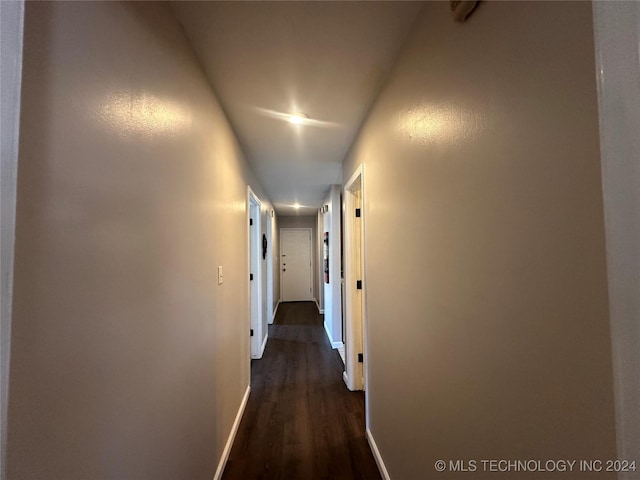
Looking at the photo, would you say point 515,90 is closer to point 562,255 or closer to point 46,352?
point 562,255

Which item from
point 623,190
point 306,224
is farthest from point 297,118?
point 306,224

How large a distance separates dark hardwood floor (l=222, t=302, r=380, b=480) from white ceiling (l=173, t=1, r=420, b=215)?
2.35 metres

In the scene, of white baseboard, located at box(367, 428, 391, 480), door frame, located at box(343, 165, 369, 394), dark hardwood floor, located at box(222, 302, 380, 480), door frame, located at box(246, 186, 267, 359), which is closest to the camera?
white baseboard, located at box(367, 428, 391, 480)

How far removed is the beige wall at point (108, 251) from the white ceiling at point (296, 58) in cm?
18

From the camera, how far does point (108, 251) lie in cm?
62

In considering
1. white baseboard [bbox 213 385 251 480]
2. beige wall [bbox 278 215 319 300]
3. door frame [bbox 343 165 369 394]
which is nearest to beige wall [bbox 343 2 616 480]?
white baseboard [bbox 213 385 251 480]

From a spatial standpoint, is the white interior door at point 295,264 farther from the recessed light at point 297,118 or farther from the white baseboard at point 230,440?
the recessed light at point 297,118

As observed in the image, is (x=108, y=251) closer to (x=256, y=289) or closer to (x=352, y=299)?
(x=352, y=299)

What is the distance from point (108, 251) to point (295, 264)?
6109 mm

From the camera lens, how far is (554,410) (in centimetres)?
50

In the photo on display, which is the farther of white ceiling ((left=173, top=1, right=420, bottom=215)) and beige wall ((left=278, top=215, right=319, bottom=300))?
beige wall ((left=278, top=215, right=319, bottom=300))

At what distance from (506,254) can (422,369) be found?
65cm

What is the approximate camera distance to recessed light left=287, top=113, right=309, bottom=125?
5.65 feet

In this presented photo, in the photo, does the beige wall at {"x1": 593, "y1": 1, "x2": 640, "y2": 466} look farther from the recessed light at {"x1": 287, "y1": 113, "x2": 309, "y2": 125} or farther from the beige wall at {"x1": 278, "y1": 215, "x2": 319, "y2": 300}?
the beige wall at {"x1": 278, "y1": 215, "x2": 319, "y2": 300}
